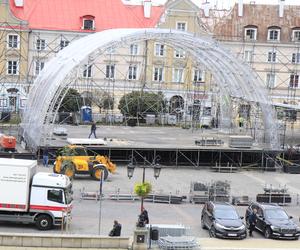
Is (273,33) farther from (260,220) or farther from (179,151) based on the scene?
(260,220)

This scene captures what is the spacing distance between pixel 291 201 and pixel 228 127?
78.9 ft

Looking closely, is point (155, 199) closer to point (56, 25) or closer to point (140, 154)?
point (140, 154)

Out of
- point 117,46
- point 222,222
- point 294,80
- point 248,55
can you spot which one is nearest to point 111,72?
point 248,55

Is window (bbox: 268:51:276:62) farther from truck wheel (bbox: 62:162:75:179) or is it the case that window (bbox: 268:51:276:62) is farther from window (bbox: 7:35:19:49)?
truck wheel (bbox: 62:162:75:179)

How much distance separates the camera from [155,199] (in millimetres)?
34438

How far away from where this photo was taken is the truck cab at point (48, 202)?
27.5 metres

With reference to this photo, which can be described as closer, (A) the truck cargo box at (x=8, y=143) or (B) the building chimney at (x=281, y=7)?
(A) the truck cargo box at (x=8, y=143)

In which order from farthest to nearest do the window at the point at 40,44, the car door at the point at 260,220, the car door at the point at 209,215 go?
the window at the point at 40,44 → the car door at the point at 260,220 → the car door at the point at 209,215

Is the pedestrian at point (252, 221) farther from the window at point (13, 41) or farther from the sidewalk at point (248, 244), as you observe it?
the window at point (13, 41)

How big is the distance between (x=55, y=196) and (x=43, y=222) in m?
1.10

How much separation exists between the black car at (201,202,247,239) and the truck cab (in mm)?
5605

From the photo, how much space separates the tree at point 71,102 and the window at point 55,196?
40.0 m

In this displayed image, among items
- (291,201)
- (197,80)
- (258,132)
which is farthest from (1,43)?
(291,201)

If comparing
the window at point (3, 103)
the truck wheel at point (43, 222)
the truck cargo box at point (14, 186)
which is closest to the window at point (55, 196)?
the truck wheel at point (43, 222)
